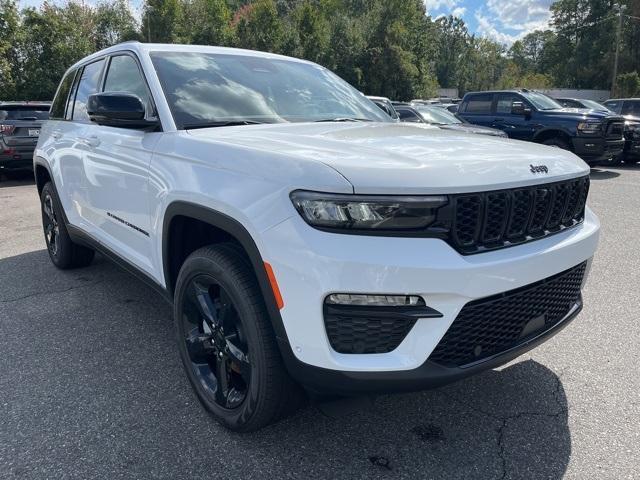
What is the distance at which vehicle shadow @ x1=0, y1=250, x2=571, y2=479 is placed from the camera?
220 centimetres

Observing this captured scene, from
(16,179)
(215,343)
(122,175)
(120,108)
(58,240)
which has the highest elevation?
(120,108)

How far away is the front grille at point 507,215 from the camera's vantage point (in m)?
1.86

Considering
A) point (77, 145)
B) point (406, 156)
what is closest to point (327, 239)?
point (406, 156)

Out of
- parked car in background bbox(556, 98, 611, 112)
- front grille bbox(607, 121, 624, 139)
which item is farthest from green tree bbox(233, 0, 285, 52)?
front grille bbox(607, 121, 624, 139)

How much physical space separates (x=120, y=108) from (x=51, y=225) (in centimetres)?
284

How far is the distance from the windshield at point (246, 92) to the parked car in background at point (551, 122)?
30.6 ft

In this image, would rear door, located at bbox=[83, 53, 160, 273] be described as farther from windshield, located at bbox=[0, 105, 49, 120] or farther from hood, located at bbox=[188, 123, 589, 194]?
windshield, located at bbox=[0, 105, 49, 120]

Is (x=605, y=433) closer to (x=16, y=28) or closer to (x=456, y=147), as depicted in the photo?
(x=456, y=147)

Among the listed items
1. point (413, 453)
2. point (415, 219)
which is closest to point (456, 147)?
point (415, 219)

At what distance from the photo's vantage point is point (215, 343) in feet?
7.91

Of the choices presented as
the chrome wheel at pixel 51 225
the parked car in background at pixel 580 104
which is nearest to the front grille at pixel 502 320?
the chrome wheel at pixel 51 225

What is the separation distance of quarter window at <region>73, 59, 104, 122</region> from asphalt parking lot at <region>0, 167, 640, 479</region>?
5.16ft

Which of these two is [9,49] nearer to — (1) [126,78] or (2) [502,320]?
(1) [126,78]

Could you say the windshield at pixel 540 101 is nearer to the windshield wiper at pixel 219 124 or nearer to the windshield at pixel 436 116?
the windshield at pixel 436 116
